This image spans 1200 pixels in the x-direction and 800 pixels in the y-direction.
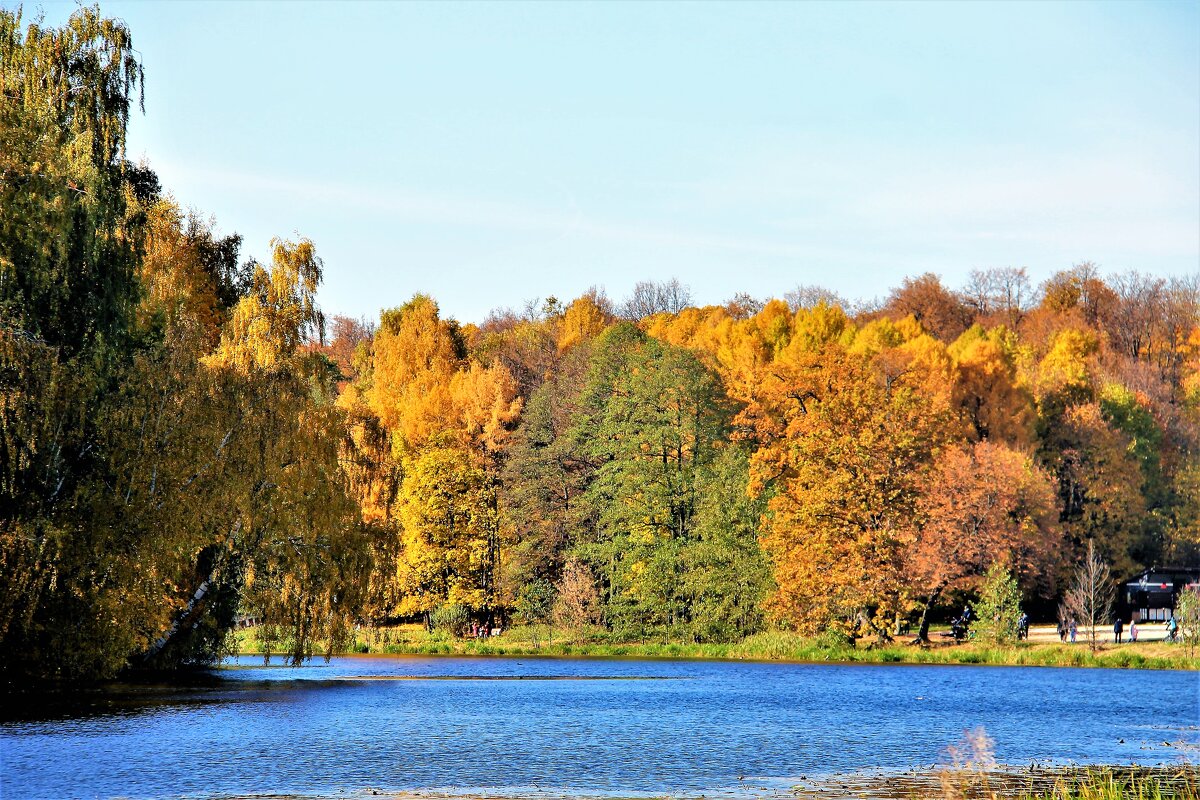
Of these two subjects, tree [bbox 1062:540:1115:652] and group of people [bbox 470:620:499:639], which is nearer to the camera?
tree [bbox 1062:540:1115:652]

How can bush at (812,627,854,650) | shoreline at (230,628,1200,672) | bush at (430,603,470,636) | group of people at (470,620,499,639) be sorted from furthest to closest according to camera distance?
1. group of people at (470,620,499,639)
2. bush at (430,603,470,636)
3. bush at (812,627,854,650)
4. shoreline at (230,628,1200,672)

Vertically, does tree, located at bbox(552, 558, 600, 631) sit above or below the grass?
above

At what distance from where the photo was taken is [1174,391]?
3292 inches

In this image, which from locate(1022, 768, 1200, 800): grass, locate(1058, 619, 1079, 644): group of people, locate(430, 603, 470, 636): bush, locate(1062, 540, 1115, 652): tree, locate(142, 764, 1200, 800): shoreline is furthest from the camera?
locate(430, 603, 470, 636): bush

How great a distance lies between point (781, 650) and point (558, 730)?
29.0m

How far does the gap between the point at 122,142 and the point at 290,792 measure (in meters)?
20.2

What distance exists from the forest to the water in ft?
9.23

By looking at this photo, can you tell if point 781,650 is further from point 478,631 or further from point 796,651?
point 478,631

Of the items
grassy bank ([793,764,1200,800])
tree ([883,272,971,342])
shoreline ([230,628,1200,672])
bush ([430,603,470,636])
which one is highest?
tree ([883,272,971,342])

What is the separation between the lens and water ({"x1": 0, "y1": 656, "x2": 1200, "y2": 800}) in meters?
21.5

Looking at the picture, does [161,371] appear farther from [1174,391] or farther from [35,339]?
[1174,391]

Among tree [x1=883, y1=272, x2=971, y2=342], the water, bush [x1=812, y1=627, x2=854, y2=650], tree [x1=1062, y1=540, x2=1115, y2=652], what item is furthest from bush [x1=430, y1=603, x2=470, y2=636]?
tree [x1=883, y1=272, x2=971, y2=342]

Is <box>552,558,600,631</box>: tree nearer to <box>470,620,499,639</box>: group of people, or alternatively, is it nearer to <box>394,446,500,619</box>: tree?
<box>470,620,499,639</box>: group of people

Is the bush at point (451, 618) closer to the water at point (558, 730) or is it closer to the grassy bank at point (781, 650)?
the grassy bank at point (781, 650)
